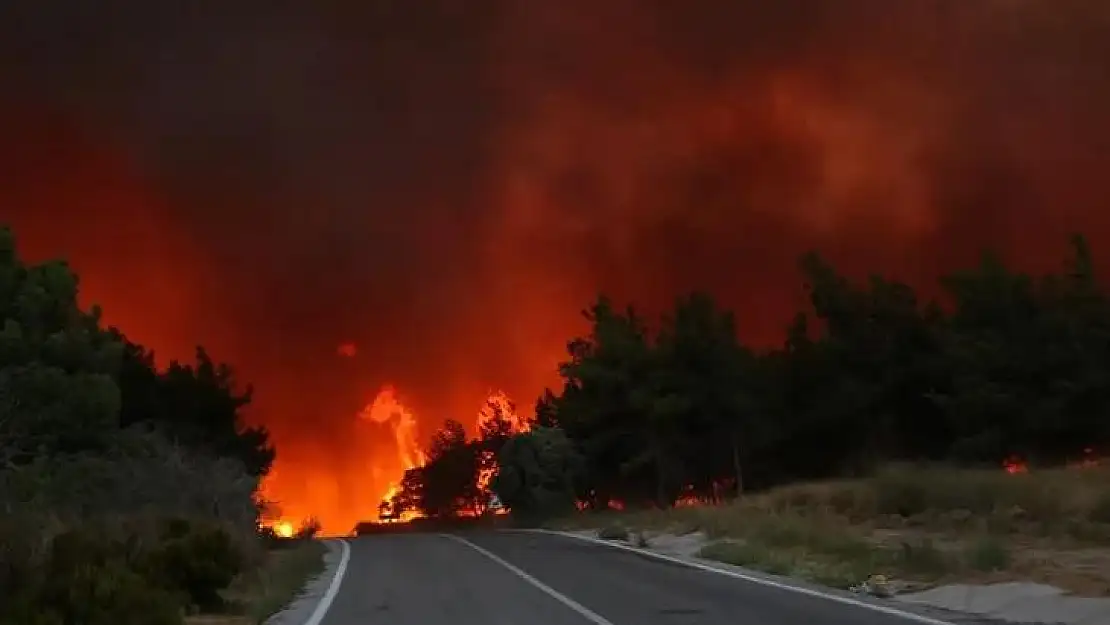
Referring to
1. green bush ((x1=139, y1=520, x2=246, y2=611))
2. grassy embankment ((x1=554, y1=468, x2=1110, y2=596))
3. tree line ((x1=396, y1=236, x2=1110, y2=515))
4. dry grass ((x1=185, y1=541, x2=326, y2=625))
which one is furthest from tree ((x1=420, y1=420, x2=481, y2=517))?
green bush ((x1=139, y1=520, x2=246, y2=611))

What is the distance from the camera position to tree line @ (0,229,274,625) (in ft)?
44.4

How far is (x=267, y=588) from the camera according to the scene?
22.0 meters

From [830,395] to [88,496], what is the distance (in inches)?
1472

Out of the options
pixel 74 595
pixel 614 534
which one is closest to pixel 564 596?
pixel 74 595

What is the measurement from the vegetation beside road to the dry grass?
0.73 ft

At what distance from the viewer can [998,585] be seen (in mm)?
16172

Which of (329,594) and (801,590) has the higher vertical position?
(329,594)

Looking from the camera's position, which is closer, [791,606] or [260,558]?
[791,606]

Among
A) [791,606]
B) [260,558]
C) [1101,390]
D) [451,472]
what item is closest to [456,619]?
[791,606]

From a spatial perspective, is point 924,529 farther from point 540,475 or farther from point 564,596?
point 540,475

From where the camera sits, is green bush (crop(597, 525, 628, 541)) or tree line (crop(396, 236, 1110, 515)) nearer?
green bush (crop(597, 525, 628, 541))

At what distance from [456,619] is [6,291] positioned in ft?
76.4

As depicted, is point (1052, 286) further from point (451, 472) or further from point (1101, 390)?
point (451, 472)

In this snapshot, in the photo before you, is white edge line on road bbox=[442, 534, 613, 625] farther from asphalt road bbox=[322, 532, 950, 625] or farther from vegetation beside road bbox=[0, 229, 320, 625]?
vegetation beside road bbox=[0, 229, 320, 625]
